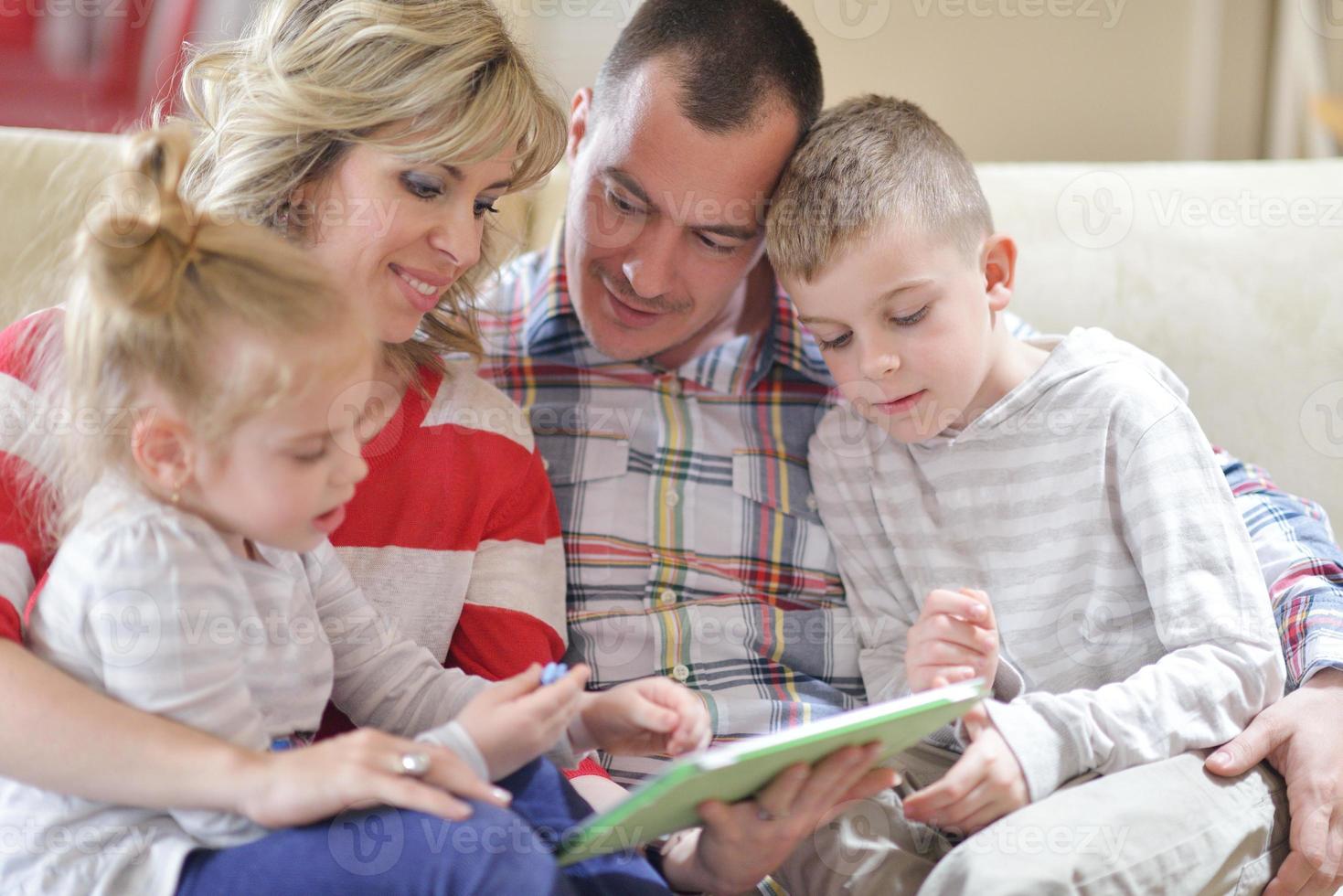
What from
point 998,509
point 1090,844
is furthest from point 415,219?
point 1090,844

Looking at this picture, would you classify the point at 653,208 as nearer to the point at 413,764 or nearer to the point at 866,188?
the point at 866,188

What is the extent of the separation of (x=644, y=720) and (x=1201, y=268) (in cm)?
103

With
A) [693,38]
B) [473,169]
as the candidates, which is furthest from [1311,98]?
[473,169]

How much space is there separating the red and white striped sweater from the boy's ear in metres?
0.53

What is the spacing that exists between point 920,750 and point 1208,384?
0.64 m

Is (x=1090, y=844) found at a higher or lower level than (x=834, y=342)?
lower

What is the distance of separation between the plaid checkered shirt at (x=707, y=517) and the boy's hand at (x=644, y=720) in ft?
0.96

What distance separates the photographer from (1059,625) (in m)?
1.25

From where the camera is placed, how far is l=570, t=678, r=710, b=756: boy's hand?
0.98m

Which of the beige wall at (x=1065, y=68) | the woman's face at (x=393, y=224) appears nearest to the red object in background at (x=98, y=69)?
the beige wall at (x=1065, y=68)

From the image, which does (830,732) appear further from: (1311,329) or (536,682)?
(1311,329)

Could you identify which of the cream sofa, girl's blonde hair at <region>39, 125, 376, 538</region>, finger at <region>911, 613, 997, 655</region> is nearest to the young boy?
finger at <region>911, 613, 997, 655</region>

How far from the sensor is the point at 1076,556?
4.08ft

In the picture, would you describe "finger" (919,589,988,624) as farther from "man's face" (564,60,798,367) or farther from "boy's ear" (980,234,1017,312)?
"man's face" (564,60,798,367)
